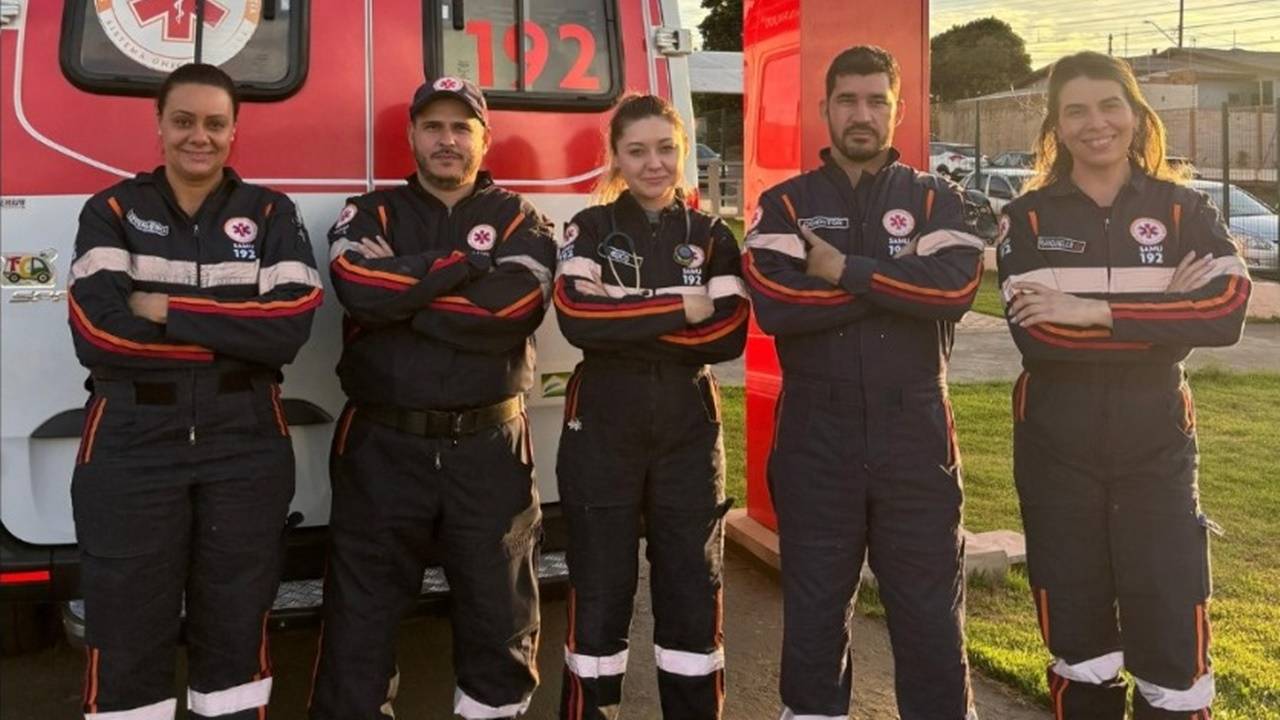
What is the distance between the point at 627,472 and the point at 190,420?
1.19 m

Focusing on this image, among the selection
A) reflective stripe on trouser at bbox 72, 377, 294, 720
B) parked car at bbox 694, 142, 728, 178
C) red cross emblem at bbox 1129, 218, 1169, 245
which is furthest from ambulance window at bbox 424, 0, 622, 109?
parked car at bbox 694, 142, 728, 178

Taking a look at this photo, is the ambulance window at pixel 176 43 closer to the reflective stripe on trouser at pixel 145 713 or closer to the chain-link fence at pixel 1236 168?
the reflective stripe on trouser at pixel 145 713

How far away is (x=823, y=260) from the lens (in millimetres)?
3141

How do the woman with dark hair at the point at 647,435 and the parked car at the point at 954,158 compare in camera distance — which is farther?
the parked car at the point at 954,158

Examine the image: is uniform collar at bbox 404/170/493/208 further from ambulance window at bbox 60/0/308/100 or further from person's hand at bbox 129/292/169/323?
person's hand at bbox 129/292/169/323

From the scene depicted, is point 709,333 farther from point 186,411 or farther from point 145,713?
point 145,713

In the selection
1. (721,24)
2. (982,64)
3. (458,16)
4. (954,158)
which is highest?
(982,64)

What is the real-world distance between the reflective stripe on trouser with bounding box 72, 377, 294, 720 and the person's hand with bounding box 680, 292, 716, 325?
1173mm

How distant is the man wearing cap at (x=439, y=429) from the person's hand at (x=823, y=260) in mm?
786

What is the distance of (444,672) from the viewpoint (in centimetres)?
443

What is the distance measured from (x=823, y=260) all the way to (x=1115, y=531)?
1.05m

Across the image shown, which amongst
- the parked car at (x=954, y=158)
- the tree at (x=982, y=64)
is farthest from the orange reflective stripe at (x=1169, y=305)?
the tree at (x=982, y=64)

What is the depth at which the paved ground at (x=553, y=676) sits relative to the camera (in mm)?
4023

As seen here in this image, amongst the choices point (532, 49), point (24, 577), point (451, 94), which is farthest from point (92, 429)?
point (532, 49)
